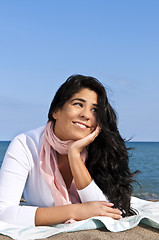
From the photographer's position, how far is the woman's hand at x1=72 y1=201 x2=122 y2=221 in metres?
3.07

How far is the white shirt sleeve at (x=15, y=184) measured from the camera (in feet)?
10.1

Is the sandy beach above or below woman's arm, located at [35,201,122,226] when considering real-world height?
below

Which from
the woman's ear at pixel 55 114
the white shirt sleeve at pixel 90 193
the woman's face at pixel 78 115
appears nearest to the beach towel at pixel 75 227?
the white shirt sleeve at pixel 90 193

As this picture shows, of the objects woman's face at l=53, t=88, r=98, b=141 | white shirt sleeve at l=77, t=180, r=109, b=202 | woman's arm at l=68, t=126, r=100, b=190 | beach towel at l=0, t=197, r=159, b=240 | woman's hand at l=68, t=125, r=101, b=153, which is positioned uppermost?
woman's face at l=53, t=88, r=98, b=141

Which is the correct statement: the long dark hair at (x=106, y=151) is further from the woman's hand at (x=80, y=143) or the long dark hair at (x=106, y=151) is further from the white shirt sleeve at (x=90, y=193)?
the white shirt sleeve at (x=90, y=193)

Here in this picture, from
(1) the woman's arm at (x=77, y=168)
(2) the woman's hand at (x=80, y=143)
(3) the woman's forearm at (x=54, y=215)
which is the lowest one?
(3) the woman's forearm at (x=54, y=215)

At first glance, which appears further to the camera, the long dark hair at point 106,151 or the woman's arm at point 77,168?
the long dark hair at point 106,151

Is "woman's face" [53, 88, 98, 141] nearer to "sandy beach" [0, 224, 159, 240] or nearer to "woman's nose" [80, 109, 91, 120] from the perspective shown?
"woman's nose" [80, 109, 91, 120]

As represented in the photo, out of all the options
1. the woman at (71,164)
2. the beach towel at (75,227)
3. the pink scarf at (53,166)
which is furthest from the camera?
the pink scarf at (53,166)

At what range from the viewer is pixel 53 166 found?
367cm

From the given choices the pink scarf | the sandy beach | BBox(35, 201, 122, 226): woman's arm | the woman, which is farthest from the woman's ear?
the sandy beach

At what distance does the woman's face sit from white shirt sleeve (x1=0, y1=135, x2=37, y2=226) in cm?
47

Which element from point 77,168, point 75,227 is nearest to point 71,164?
point 77,168

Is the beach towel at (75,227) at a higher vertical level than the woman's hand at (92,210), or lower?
lower
